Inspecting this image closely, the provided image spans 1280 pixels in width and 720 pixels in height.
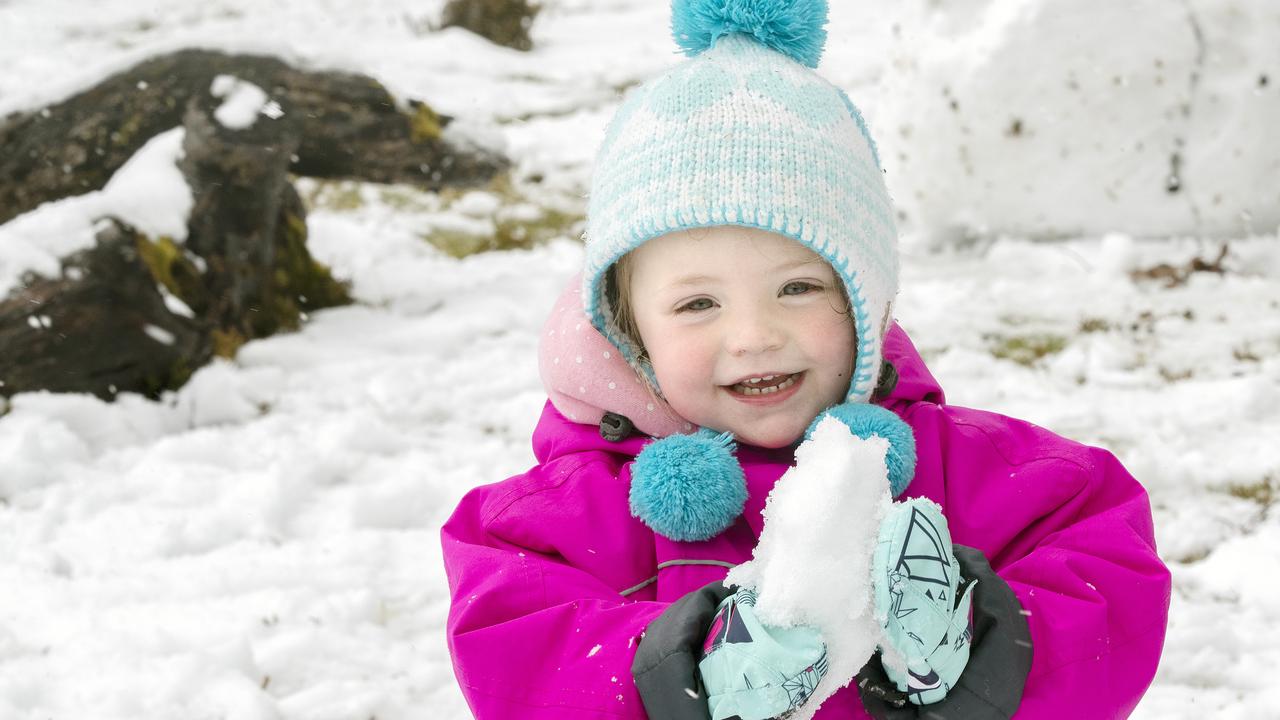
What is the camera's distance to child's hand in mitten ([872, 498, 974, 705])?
147 cm

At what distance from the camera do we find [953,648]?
5.01ft

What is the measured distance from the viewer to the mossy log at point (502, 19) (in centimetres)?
1123

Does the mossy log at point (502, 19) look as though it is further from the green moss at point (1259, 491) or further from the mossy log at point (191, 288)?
the green moss at point (1259, 491)

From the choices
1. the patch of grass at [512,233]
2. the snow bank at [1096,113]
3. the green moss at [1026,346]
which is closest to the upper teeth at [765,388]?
the green moss at [1026,346]

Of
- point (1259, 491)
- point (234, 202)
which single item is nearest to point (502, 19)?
point (234, 202)

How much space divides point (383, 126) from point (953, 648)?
14.0ft

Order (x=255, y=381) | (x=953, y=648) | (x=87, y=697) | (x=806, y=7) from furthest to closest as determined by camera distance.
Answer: (x=255, y=381)
(x=87, y=697)
(x=806, y=7)
(x=953, y=648)

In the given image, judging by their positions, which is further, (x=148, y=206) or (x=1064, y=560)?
(x=148, y=206)

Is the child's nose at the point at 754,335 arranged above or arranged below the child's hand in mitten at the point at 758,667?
above

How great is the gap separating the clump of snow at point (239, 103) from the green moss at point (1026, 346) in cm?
317

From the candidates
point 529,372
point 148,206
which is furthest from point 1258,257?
point 148,206

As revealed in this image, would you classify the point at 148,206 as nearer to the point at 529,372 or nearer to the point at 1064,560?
the point at 529,372

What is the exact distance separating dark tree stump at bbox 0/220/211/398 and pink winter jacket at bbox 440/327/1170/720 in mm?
2780

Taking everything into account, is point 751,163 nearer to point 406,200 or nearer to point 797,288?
point 797,288
